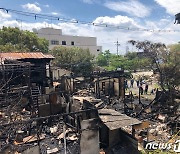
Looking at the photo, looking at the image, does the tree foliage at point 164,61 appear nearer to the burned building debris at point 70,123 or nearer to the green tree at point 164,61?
the green tree at point 164,61

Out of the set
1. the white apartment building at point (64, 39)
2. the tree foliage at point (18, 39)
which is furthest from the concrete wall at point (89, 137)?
the white apartment building at point (64, 39)

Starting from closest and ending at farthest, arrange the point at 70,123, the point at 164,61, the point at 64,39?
the point at 70,123 → the point at 164,61 → the point at 64,39

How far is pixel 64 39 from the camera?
66875 millimetres

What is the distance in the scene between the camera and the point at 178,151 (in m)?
9.39

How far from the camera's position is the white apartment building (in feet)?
209

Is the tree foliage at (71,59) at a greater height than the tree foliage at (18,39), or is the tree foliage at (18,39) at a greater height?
the tree foliage at (18,39)

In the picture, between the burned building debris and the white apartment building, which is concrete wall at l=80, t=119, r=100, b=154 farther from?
the white apartment building

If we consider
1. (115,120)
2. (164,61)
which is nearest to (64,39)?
(164,61)

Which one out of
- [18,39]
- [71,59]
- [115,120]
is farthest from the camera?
[71,59]

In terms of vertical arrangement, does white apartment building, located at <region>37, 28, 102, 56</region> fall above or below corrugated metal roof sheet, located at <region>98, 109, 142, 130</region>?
above

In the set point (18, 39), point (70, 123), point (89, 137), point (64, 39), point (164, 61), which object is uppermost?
point (64, 39)

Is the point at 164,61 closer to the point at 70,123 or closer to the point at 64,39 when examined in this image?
the point at 70,123

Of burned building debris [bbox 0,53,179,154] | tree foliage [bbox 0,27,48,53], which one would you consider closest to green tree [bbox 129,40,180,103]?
burned building debris [bbox 0,53,179,154]

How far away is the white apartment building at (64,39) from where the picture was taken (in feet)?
209
